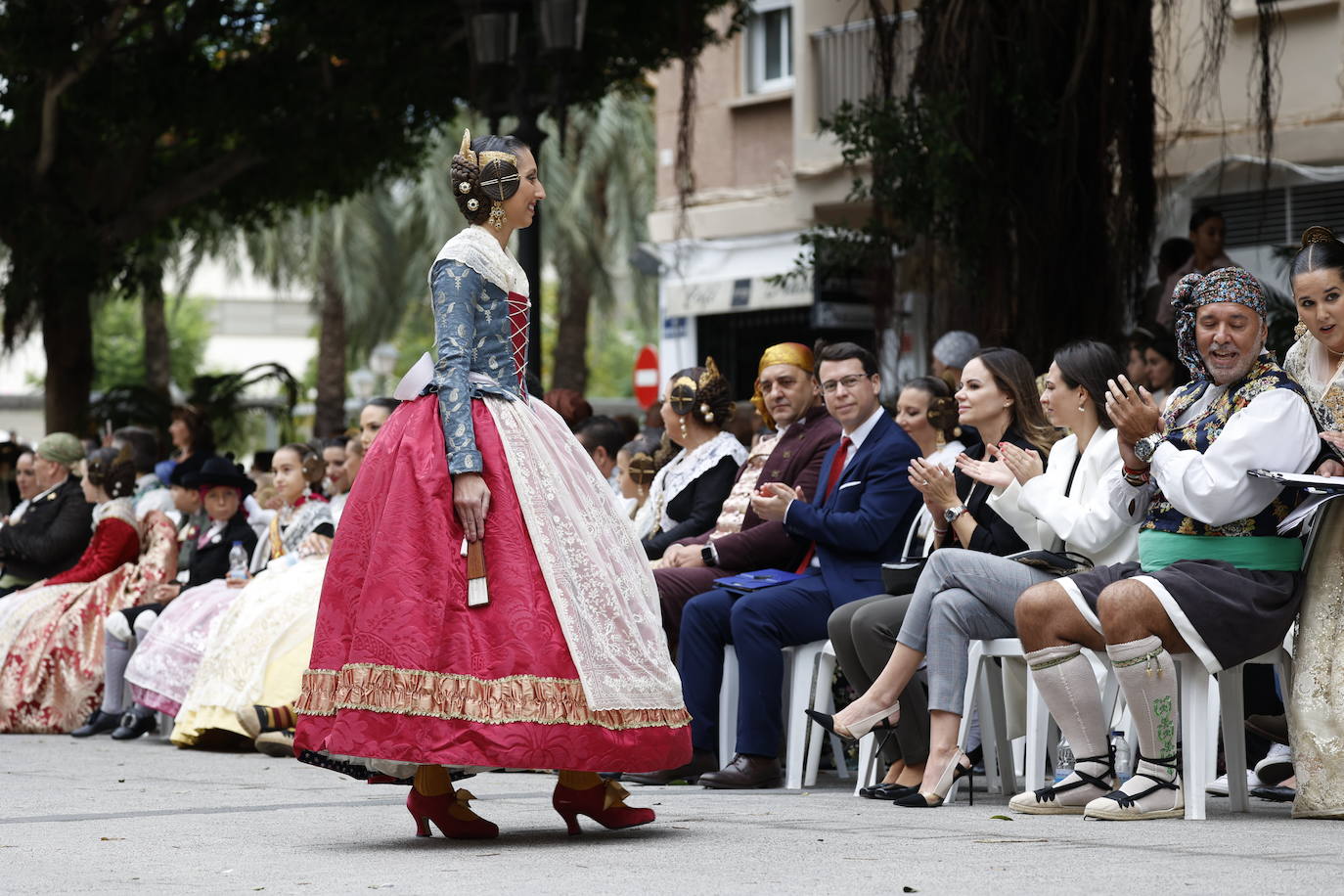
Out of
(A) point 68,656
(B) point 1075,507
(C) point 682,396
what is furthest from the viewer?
(A) point 68,656

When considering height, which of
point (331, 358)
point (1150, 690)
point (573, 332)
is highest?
point (573, 332)

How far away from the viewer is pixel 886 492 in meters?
8.08

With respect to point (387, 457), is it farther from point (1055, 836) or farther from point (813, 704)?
point (813, 704)

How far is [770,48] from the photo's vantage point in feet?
70.6

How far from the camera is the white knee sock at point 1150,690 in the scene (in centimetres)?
635

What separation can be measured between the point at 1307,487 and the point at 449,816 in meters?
2.76

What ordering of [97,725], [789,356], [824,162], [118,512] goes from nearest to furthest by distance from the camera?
1. [789,356]
2. [97,725]
3. [118,512]
4. [824,162]

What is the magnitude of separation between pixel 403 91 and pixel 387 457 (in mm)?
10652

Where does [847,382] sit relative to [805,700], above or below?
above

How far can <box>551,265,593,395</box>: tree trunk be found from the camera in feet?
102

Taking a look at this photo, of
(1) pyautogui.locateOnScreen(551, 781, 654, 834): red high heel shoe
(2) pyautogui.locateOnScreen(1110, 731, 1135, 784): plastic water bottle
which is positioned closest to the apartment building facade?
(2) pyautogui.locateOnScreen(1110, 731, 1135, 784): plastic water bottle

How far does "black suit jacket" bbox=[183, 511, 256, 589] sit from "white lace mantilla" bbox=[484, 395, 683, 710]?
5748mm

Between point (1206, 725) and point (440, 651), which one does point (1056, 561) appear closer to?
point (1206, 725)

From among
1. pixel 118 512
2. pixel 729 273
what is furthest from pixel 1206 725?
pixel 729 273
